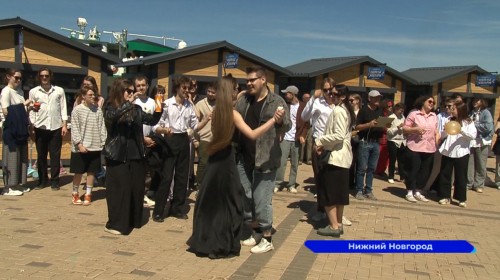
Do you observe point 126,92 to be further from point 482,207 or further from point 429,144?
point 482,207

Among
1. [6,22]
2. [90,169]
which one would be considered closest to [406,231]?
[90,169]

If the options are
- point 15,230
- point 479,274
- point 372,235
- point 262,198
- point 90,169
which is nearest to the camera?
point 479,274

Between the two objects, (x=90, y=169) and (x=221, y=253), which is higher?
(x=90, y=169)

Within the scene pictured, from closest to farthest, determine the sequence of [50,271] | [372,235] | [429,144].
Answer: [50,271], [372,235], [429,144]

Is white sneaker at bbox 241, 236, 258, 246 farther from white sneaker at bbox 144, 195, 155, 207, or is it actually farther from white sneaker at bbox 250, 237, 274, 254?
white sneaker at bbox 144, 195, 155, 207

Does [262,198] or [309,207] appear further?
[309,207]

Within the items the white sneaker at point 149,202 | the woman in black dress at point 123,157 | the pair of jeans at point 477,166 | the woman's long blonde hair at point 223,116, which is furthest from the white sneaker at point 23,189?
the pair of jeans at point 477,166

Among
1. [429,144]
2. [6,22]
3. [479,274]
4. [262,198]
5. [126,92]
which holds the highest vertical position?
[6,22]

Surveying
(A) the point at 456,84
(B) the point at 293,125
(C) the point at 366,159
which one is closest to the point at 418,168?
(C) the point at 366,159

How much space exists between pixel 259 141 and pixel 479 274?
255 cm

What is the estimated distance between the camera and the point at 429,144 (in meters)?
7.83

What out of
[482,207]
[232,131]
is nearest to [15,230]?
[232,131]

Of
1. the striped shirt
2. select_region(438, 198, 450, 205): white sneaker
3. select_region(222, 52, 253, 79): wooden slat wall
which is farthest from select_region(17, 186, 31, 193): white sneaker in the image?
select_region(438, 198, 450, 205): white sneaker

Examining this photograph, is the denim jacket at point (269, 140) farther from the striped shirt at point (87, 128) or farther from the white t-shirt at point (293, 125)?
the white t-shirt at point (293, 125)
